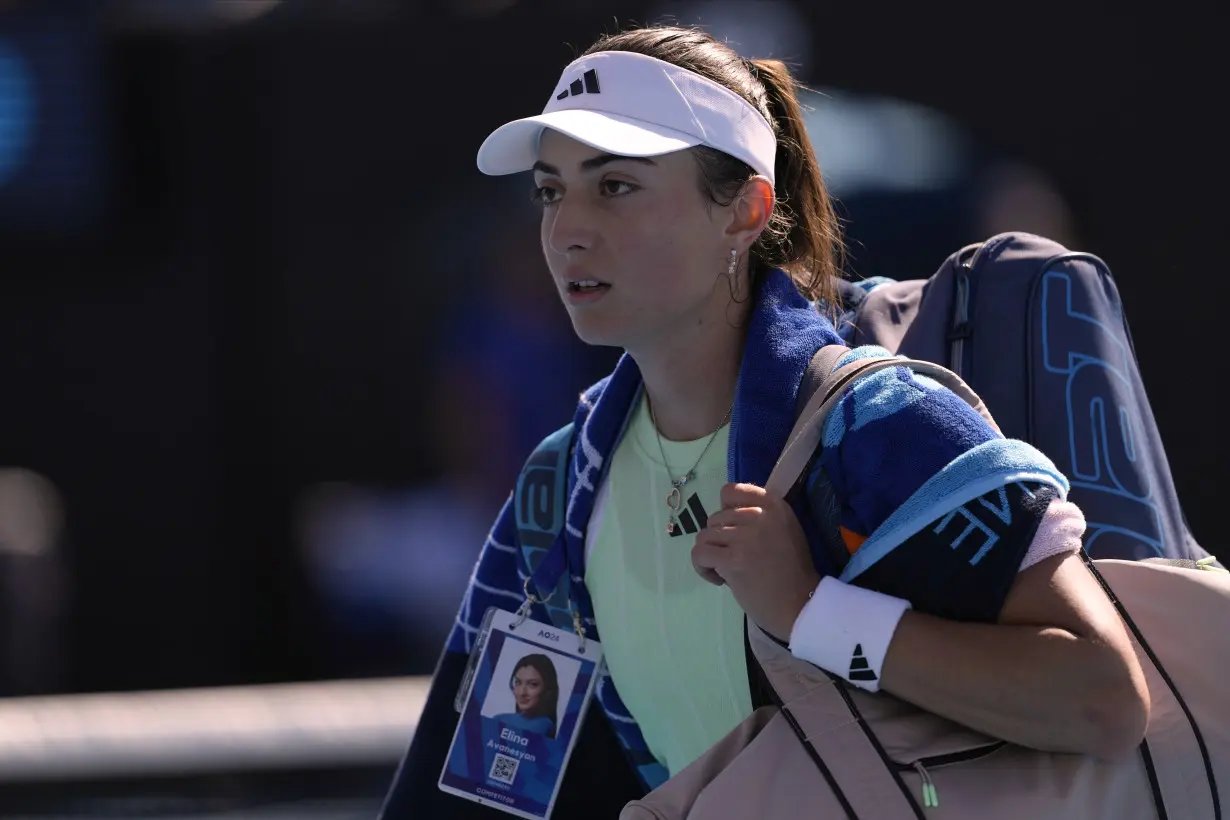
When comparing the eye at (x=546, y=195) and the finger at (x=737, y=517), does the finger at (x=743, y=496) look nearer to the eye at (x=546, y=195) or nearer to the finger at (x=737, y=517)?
the finger at (x=737, y=517)

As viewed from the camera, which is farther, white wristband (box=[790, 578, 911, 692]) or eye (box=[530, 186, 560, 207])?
eye (box=[530, 186, 560, 207])

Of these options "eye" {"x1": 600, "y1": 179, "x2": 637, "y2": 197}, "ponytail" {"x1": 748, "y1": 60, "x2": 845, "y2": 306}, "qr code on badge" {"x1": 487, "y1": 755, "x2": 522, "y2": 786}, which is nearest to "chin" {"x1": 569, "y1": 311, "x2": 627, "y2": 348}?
"eye" {"x1": 600, "y1": 179, "x2": 637, "y2": 197}

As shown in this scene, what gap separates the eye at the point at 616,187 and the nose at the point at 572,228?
0.04 metres

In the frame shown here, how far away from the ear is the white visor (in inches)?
0.8

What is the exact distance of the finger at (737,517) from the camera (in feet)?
5.67

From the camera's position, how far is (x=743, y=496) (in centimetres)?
175

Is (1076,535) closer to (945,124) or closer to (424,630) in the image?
(945,124)

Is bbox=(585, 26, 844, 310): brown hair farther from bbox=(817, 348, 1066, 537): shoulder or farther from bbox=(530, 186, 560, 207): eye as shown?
bbox=(817, 348, 1066, 537): shoulder

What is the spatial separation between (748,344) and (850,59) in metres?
2.85

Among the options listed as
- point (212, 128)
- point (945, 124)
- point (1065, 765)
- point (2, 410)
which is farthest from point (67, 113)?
point (1065, 765)

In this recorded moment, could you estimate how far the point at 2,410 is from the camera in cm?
477

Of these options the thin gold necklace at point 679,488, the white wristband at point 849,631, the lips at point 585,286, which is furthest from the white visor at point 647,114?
the white wristband at point 849,631

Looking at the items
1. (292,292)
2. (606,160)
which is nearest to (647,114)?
(606,160)

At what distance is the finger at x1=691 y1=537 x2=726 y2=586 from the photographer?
1731mm
